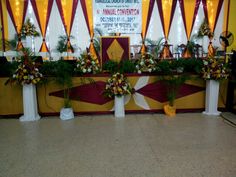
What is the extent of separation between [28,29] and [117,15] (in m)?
3.08

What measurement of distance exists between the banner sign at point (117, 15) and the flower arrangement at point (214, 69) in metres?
4.37

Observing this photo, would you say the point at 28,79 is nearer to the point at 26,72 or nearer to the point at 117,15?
→ the point at 26,72

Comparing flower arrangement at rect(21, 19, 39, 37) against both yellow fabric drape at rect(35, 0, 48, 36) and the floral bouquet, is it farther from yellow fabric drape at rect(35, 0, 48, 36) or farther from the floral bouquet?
the floral bouquet

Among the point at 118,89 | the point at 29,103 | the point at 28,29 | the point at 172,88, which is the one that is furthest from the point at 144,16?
the point at 29,103

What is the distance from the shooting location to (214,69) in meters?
4.31

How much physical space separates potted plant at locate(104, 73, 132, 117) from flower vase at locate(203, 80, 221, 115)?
149 cm

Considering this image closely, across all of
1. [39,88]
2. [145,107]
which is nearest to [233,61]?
[145,107]

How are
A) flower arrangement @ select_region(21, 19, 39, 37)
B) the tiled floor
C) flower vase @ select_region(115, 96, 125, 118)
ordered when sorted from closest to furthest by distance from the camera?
the tiled floor → flower vase @ select_region(115, 96, 125, 118) → flower arrangement @ select_region(21, 19, 39, 37)

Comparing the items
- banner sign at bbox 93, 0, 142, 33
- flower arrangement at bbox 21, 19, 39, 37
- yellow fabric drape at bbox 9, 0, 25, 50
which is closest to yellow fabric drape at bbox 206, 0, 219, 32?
banner sign at bbox 93, 0, 142, 33

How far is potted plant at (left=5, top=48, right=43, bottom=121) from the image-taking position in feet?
13.2

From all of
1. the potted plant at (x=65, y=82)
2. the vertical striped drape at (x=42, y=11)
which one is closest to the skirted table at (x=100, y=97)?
the potted plant at (x=65, y=82)

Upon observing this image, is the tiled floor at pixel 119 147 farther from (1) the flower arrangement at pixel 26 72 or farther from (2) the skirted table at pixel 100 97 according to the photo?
(1) the flower arrangement at pixel 26 72

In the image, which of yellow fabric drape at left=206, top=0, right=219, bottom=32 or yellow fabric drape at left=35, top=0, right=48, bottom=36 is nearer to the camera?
yellow fabric drape at left=35, top=0, right=48, bottom=36

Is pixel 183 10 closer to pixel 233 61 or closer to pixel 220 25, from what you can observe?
pixel 220 25
